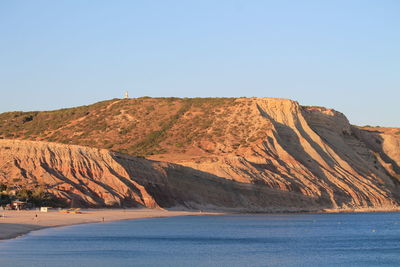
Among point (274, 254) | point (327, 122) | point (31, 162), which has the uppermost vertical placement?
point (327, 122)

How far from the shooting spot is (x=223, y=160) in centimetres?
9100

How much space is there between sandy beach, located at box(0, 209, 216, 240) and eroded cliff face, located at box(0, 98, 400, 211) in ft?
7.55

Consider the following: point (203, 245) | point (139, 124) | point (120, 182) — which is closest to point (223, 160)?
point (120, 182)

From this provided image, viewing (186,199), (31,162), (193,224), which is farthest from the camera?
(186,199)

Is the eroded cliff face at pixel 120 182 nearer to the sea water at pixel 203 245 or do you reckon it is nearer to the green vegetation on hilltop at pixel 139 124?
the sea water at pixel 203 245

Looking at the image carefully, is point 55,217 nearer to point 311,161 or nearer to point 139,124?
point 311,161

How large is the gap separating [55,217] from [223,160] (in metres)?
35.1

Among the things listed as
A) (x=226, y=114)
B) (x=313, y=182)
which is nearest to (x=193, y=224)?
(x=313, y=182)

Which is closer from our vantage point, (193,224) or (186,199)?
(193,224)

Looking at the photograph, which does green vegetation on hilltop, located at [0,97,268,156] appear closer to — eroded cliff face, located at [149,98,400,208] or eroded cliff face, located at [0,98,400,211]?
eroded cliff face, located at [0,98,400,211]

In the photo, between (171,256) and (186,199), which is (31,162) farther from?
(171,256)

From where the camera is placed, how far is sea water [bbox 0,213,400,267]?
1421 inches

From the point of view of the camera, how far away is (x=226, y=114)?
112500 mm

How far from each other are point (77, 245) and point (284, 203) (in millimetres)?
50950
